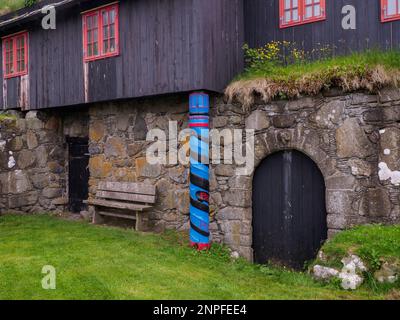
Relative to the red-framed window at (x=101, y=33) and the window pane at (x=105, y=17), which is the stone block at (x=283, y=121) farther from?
the window pane at (x=105, y=17)

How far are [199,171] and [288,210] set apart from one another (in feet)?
5.67

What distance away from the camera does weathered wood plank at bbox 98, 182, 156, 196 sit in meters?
8.59

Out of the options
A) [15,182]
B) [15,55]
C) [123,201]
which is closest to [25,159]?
[15,182]

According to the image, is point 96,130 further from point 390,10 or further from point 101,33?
point 390,10

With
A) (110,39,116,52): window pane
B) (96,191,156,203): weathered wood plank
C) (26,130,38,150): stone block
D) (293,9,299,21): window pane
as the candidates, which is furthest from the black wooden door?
(293,9,299,21): window pane

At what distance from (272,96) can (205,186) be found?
201 cm

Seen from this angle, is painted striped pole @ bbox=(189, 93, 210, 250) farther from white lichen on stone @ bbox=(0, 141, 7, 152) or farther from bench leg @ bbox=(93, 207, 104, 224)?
white lichen on stone @ bbox=(0, 141, 7, 152)

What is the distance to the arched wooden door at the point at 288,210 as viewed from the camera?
6.86 metres

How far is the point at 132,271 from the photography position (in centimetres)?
589

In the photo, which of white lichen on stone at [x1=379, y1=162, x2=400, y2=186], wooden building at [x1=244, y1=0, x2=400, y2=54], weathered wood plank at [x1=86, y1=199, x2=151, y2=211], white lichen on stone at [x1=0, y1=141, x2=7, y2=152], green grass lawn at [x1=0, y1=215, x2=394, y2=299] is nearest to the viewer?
green grass lawn at [x1=0, y1=215, x2=394, y2=299]

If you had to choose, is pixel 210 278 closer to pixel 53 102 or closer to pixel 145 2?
pixel 145 2

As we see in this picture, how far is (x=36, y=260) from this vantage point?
6316mm
